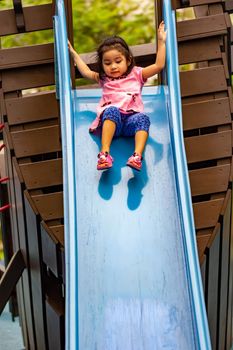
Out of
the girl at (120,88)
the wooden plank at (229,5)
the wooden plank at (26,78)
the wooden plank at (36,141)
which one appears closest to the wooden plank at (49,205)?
the wooden plank at (36,141)

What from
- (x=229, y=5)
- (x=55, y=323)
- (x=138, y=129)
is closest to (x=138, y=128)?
(x=138, y=129)

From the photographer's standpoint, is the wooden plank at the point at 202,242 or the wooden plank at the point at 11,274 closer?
the wooden plank at the point at 202,242

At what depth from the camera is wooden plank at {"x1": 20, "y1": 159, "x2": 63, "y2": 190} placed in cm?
615

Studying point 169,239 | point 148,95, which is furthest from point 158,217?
point 148,95

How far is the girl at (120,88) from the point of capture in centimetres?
586

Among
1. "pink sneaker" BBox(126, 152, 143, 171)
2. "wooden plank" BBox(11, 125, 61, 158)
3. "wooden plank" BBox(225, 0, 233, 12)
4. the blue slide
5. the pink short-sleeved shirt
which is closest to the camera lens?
the blue slide

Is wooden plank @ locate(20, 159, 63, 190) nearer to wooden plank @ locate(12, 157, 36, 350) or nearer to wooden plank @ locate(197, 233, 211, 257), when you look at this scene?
wooden plank @ locate(12, 157, 36, 350)

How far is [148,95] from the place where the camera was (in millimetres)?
6383

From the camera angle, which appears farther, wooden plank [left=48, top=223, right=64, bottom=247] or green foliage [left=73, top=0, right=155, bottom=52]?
green foliage [left=73, top=0, right=155, bottom=52]

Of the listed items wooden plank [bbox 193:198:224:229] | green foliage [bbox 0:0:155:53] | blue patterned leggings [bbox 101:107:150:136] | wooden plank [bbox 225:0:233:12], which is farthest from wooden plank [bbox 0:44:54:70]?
green foliage [bbox 0:0:155:53]

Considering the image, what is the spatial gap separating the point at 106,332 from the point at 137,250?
0.58 meters

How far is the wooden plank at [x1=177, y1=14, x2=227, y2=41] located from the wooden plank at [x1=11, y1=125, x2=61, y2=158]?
3.92ft

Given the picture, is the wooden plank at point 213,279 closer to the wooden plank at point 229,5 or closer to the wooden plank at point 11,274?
the wooden plank at point 11,274

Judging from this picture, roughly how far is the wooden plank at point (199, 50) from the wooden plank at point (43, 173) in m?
1.26
